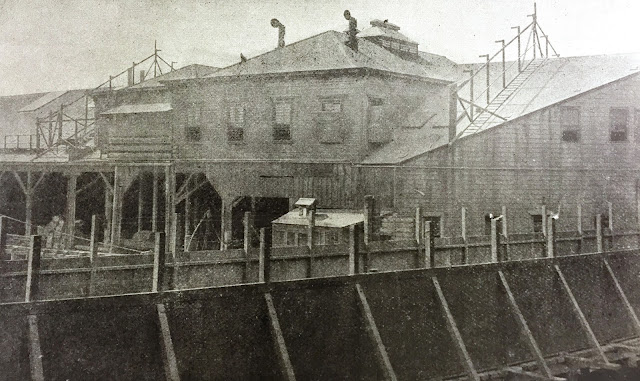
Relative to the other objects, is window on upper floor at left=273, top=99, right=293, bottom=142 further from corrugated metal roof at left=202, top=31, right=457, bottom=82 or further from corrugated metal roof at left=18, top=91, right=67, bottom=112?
corrugated metal roof at left=18, top=91, right=67, bottom=112

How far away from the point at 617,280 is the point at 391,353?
6.37 meters

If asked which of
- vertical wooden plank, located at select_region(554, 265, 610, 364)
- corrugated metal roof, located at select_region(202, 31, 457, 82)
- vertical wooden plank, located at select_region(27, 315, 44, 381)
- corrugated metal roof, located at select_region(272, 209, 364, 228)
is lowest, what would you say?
vertical wooden plank, located at select_region(554, 265, 610, 364)

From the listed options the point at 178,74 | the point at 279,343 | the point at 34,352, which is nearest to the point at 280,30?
the point at 178,74

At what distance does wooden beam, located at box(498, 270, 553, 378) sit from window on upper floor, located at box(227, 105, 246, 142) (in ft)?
48.9

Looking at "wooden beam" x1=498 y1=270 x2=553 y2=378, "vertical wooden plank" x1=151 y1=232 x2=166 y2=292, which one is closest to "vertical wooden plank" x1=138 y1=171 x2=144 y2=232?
"vertical wooden plank" x1=151 y1=232 x2=166 y2=292

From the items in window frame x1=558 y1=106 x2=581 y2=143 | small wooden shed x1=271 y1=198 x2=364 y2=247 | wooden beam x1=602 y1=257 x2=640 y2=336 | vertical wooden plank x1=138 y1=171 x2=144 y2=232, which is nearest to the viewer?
wooden beam x1=602 y1=257 x2=640 y2=336

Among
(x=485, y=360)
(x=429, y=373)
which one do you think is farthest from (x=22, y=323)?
(x=485, y=360)

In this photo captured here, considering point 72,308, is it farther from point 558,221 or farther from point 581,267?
point 558,221

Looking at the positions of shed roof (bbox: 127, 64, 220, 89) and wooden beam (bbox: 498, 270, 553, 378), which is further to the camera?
shed roof (bbox: 127, 64, 220, 89)

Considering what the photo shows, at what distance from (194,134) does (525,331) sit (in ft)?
56.6

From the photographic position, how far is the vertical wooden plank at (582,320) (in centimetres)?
1036

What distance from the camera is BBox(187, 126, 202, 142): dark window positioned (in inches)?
930

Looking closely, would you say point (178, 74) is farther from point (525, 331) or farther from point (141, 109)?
point (525, 331)

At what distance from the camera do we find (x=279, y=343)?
7355 mm
